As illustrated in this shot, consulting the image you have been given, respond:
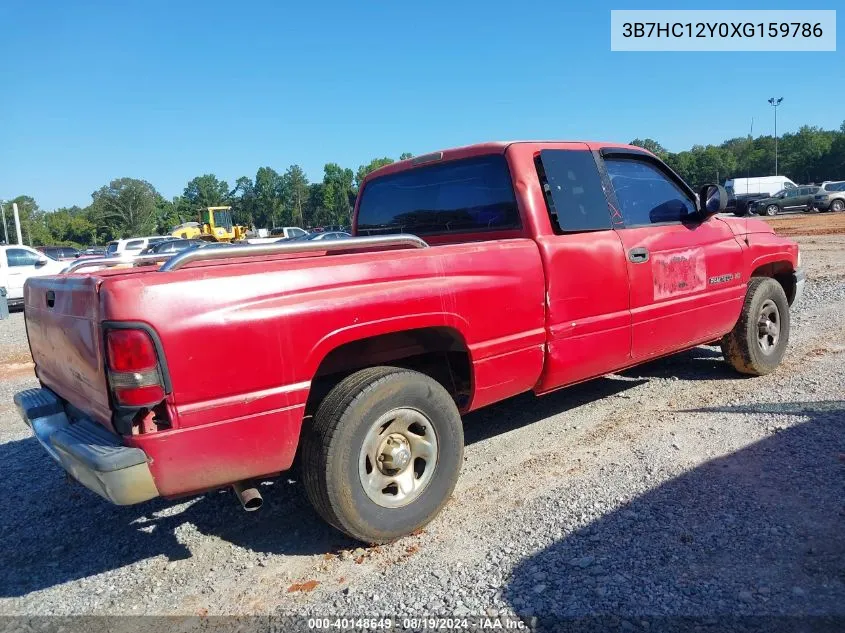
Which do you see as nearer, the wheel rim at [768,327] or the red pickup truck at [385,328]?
the red pickup truck at [385,328]

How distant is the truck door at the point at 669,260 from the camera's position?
4.27 meters

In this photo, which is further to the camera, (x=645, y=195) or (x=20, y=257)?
(x=20, y=257)

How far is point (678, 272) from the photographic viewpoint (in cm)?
451

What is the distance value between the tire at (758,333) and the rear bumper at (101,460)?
4.71m

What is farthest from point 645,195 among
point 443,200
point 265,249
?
point 265,249

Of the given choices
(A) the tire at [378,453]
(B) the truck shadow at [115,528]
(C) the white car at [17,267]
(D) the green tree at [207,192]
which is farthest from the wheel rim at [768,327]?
(D) the green tree at [207,192]

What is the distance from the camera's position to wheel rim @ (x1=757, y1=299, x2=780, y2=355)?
18.0 feet

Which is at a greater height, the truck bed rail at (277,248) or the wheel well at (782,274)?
the truck bed rail at (277,248)

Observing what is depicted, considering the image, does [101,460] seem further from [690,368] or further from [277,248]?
[690,368]

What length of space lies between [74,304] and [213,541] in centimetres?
143

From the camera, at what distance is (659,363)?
627 centimetres

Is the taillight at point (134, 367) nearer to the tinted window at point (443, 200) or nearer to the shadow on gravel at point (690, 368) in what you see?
the tinted window at point (443, 200)

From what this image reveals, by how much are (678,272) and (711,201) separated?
74 cm

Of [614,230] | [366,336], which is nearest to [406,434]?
[366,336]
